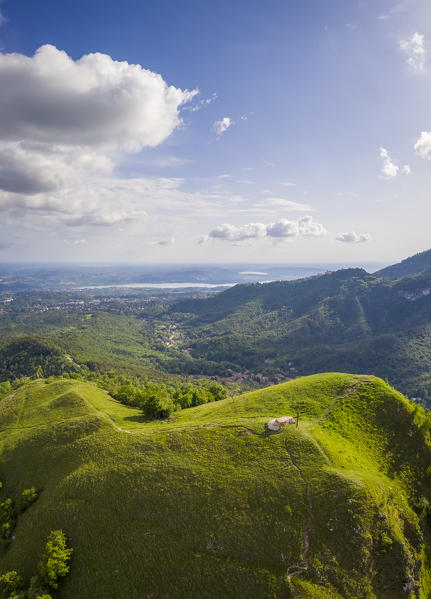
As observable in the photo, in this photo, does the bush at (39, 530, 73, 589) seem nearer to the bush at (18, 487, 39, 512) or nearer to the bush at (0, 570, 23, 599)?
the bush at (0, 570, 23, 599)

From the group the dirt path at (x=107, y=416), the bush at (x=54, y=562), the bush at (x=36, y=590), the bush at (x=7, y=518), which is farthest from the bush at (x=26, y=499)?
the dirt path at (x=107, y=416)

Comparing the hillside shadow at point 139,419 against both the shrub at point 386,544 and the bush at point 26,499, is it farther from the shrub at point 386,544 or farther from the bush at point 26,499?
the shrub at point 386,544

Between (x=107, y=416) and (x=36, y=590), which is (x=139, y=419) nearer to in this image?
(x=107, y=416)

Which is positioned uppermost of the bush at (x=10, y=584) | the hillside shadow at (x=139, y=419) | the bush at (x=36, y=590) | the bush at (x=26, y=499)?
the hillside shadow at (x=139, y=419)

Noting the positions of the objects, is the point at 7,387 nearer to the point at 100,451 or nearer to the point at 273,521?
the point at 100,451

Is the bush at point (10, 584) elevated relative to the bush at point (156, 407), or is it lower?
lower

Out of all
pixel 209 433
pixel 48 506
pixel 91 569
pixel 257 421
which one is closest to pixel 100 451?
pixel 48 506
